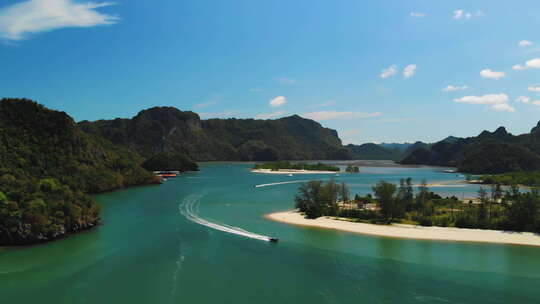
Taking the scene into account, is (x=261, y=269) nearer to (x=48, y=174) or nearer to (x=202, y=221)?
(x=202, y=221)

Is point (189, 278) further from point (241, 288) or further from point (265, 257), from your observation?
point (265, 257)

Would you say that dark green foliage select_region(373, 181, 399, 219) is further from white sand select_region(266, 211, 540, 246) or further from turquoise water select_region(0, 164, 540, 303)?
turquoise water select_region(0, 164, 540, 303)

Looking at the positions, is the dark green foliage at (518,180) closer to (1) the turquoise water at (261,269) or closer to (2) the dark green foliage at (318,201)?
(2) the dark green foliage at (318,201)

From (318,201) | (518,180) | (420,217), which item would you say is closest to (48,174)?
(318,201)

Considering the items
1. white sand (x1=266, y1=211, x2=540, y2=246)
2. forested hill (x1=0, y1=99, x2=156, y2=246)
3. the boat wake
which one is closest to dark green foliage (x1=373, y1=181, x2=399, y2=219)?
white sand (x1=266, y1=211, x2=540, y2=246)

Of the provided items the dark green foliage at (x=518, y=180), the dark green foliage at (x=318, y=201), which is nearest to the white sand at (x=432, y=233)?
the dark green foliage at (x=318, y=201)
